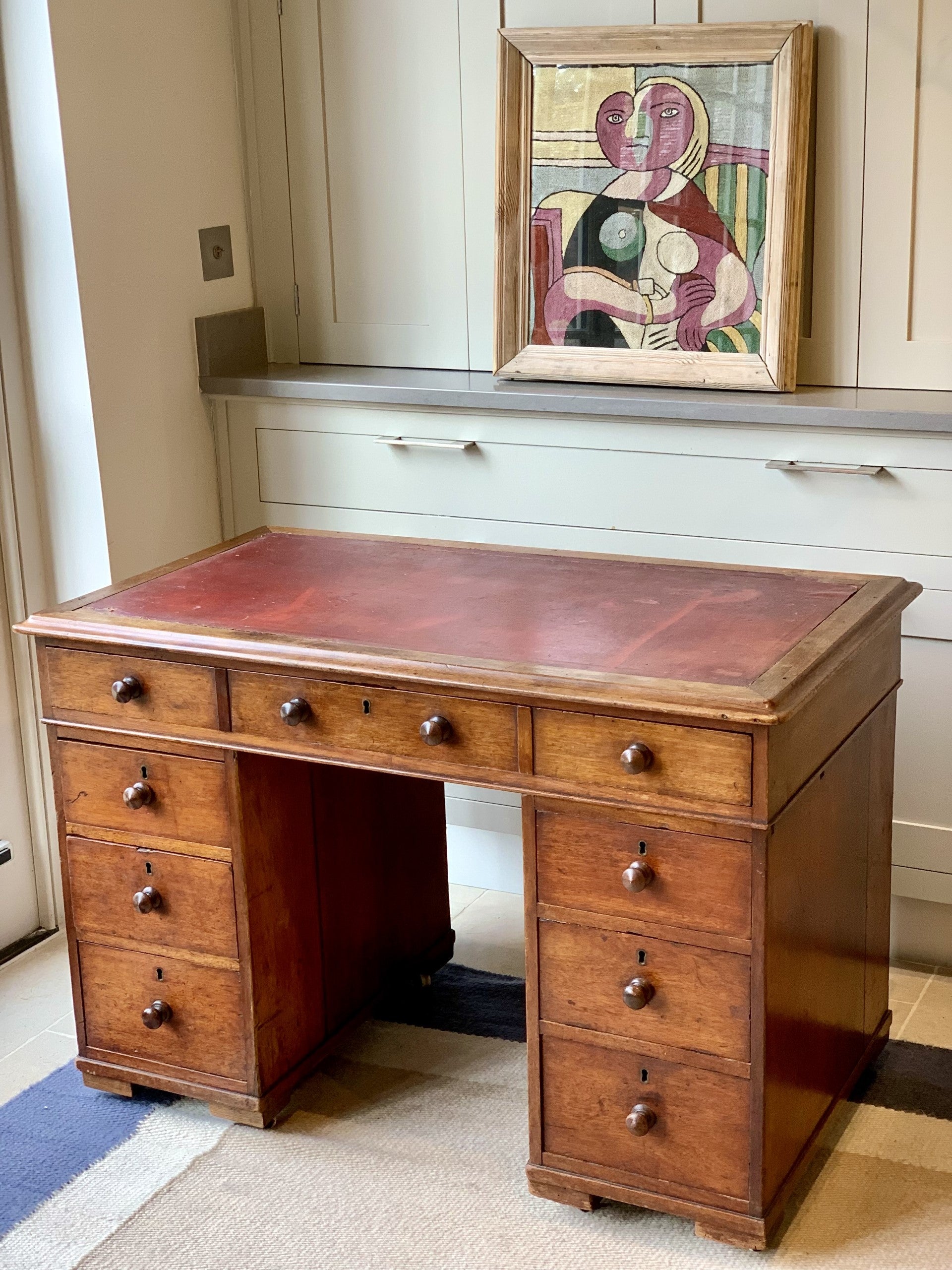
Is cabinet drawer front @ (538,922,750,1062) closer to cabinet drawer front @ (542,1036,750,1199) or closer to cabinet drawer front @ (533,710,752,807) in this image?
cabinet drawer front @ (542,1036,750,1199)

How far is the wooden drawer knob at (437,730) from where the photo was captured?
212 centimetres

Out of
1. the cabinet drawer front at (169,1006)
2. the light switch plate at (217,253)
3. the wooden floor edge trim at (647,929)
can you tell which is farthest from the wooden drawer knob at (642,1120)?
the light switch plate at (217,253)

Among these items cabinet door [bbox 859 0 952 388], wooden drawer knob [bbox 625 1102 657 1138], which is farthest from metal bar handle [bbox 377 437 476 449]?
wooden drawer knob [bbox 625 1102 657 1138]

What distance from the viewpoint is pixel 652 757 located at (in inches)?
78.4

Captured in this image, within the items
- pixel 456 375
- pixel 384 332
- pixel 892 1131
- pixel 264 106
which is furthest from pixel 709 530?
pixel 264 106

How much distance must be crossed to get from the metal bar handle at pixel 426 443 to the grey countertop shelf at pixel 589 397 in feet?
0.24

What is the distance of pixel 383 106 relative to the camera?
3.22 m

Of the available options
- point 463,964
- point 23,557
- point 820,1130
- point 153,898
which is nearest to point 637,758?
point 820,1130

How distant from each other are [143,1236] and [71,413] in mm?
1600

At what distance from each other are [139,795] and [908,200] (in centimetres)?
176

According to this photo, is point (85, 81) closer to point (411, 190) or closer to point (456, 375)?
point (411, 190)

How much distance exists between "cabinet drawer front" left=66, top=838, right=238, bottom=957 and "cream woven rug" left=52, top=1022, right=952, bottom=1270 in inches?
14.1

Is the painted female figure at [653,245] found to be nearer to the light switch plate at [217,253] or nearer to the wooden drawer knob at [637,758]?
the light switch plate at [217,253]

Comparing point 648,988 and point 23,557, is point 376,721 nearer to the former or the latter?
point 648,988
